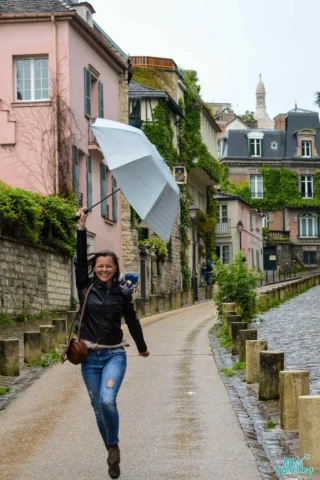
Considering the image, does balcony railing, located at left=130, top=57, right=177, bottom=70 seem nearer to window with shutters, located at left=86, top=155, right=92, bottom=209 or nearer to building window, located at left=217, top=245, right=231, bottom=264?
window with shutters, located at left=86, top=155, right=92, bottom=209

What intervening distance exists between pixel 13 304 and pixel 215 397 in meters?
11.2

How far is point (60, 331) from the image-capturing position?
56.9 ft

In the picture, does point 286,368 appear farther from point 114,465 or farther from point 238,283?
point 238,283

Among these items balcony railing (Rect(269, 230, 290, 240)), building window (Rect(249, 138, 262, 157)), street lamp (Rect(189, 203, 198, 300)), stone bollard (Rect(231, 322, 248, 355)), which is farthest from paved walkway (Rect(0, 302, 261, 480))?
building window (Rect(249, 138, 262, 157))

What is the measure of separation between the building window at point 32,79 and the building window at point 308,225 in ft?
170

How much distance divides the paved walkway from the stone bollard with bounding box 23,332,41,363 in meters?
0.50

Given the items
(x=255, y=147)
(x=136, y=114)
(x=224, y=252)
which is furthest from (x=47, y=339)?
(x=255, y=147)

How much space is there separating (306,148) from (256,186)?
19.7ft

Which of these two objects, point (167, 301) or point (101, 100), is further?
point (167, 301)

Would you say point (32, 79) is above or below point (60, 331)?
above

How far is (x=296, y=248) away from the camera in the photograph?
76.9 m

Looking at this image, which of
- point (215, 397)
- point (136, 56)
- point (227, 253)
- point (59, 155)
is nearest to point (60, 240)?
point (59, 155)

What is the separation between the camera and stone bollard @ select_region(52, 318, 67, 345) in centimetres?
1719

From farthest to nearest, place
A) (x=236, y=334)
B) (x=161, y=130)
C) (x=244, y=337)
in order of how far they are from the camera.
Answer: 1. (x=161, y=130)
2. (x=236, y=334)
3. (x=244, y=337)
